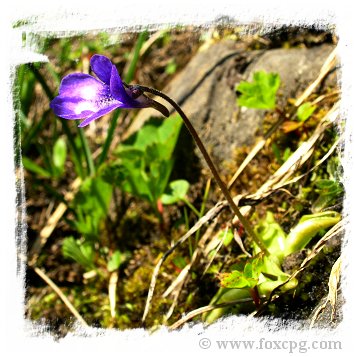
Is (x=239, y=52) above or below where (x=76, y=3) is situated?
below

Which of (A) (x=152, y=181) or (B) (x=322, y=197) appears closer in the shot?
(B) (x=322, y=197)

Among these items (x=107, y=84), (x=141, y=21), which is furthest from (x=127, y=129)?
(x=107, y=84)

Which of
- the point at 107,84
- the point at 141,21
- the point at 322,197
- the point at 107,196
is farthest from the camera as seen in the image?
the point at 107,196

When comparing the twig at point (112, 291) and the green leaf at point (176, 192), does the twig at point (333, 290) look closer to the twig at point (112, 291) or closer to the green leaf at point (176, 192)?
the green leaf at point (176, 192)

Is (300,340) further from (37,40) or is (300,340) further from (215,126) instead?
(37,40)

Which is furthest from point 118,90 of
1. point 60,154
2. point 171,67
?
point 171,67

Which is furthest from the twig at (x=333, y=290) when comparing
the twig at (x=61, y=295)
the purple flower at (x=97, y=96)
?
the twig at (x=61, y=295)
